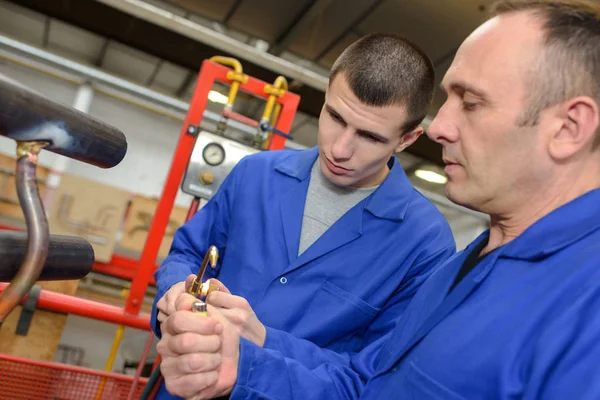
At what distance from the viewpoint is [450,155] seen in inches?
36.3

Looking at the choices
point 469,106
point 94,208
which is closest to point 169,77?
point 94,208

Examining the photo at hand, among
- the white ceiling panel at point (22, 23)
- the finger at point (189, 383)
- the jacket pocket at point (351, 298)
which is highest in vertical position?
the white ceiling panel at point (22, 23)

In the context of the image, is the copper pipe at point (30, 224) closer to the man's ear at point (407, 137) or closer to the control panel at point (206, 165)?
the man's ear at point (407, 137)

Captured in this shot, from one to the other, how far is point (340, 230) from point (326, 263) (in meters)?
0.10

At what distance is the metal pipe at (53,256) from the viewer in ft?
1.69

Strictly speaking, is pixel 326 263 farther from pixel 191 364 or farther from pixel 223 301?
pixel 191 364

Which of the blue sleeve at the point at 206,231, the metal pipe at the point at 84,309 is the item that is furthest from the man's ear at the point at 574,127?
the metal pipe at the point at 84,309

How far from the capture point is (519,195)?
2.81 ft

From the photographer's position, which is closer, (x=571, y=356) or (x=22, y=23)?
(x=571, y=356)

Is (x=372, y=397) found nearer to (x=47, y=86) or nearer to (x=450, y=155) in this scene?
(x=450, y=155)

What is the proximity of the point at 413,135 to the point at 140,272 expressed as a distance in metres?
1.61

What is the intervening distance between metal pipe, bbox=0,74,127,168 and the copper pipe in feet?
0.06

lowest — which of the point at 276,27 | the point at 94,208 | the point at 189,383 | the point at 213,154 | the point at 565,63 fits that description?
the point at 94,208

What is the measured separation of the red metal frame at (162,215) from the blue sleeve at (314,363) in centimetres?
140
